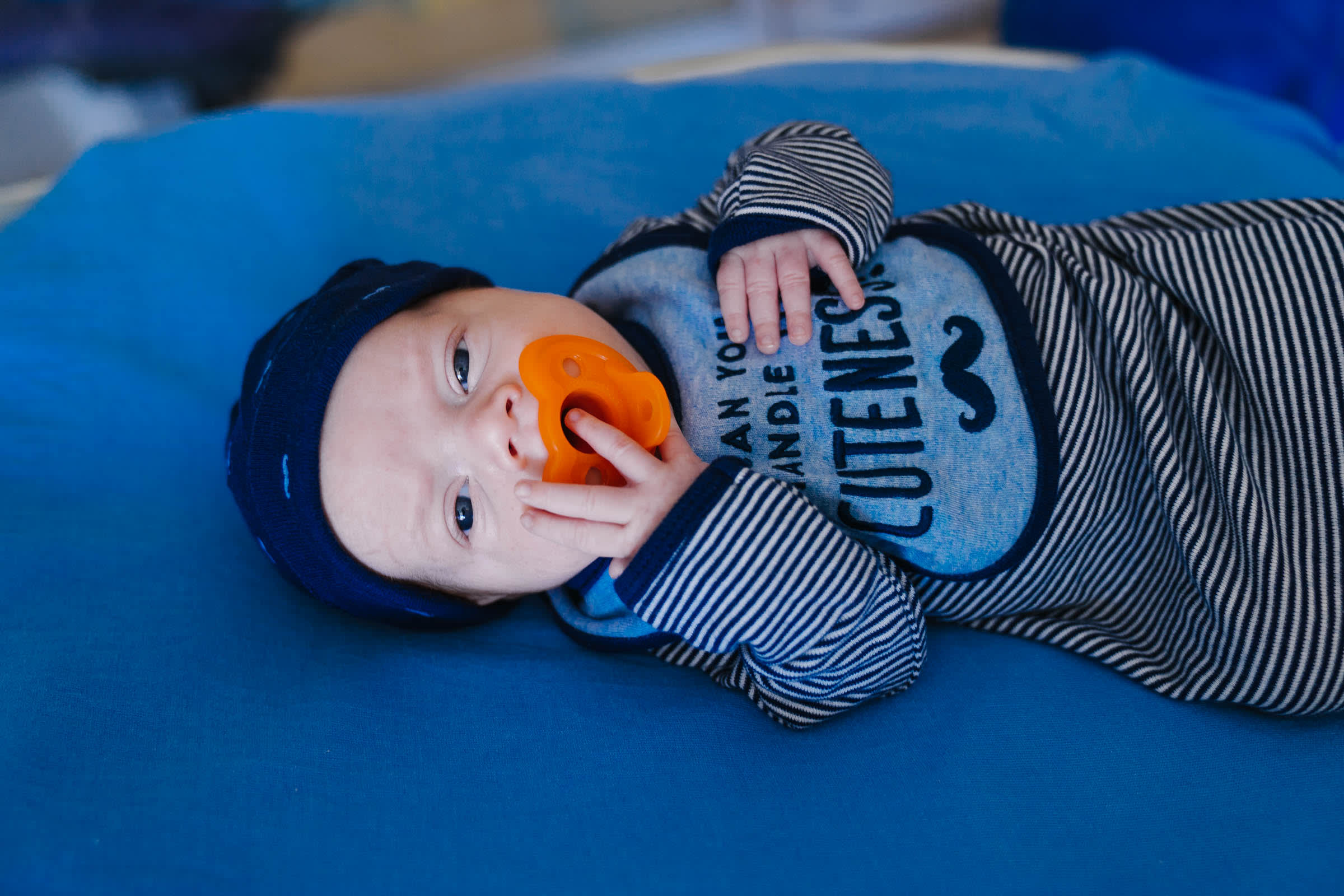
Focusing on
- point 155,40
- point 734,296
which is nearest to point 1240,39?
point 734,296

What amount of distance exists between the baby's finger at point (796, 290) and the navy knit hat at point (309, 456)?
13.3 inches

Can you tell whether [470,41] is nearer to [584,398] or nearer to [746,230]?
[746,230]

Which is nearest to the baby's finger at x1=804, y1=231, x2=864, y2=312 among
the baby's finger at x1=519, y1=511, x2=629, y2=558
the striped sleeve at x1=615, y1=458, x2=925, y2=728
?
the striped sleeve at x1=615, y1=458, x2=925, y2=728

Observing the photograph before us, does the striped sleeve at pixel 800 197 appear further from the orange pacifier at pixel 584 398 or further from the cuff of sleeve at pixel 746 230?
the orange pacifier at pixel 584 398

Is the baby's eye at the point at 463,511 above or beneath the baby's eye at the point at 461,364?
beneath

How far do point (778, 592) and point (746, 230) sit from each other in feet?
1.17

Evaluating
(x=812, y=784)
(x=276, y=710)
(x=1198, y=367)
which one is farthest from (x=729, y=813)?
(x=1198, y=367)

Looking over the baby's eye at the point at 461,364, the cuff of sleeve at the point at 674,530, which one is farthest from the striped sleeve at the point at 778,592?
the baby's eye at the point at 461,364

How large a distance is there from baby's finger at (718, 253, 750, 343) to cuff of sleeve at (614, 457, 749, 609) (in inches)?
7.1

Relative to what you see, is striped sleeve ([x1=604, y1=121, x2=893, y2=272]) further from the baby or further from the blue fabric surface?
the blue fabric surface

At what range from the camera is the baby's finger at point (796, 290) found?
884mm

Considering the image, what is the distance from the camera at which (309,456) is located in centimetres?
83

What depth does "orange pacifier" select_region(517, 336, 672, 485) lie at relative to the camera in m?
0.76

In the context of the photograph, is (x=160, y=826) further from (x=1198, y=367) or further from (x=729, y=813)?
(x=1198, y=367)
